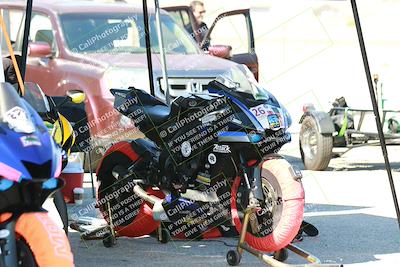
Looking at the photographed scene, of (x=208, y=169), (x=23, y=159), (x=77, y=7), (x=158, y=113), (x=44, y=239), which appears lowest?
(x=208, y=169)

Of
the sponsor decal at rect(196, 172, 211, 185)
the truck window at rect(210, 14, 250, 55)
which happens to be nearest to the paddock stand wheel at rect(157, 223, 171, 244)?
the sponsor decal at rect(196, 172, 211, 185)

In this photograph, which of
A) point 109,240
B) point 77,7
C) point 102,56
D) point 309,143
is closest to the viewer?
point 109,240

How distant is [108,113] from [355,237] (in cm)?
424

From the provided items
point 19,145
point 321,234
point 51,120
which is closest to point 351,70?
point 321,234

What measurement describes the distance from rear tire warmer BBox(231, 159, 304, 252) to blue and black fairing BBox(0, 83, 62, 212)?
247 cm

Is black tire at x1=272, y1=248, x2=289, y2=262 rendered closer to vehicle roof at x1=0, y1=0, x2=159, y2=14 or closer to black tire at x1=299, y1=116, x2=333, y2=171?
black tire at x1=299, y1=116, x2=333, y2=171

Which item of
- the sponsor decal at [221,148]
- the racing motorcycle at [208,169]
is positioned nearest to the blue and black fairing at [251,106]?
the racing motorcycle at [208,169]

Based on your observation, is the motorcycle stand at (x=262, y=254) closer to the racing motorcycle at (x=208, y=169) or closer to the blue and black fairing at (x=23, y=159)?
the racing motorcycle at (x=208, y=169)

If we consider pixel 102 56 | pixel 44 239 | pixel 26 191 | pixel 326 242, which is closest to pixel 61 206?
pixel 326 242

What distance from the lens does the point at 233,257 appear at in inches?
286

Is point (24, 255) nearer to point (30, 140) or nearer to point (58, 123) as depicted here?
point (30, 140)

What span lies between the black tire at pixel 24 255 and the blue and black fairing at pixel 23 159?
17 cm

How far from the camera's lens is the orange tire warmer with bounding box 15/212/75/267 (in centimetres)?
457

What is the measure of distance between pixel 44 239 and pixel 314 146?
890cm
